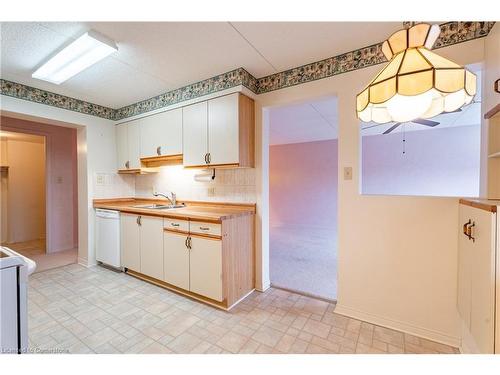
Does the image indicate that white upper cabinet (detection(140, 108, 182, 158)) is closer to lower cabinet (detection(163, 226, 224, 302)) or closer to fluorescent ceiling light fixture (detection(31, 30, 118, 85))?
fluorescent ceiling light fixture (detection(31, 30, 118, 85))

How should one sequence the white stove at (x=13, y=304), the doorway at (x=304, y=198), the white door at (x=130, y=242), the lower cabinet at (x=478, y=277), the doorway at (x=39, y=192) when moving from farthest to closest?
the doorway at (x=39, y=192), the doorway at (x=304, y=198), the white door at (x=130, y=242), the lower cabinet at (x=478, y=277), the white stove at (x=13, y=304)

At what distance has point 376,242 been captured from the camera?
1.81 m

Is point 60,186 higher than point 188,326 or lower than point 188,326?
higher

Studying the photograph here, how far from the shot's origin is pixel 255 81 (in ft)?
7.66

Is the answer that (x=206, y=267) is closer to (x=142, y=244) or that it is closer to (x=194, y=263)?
(x=194, y=263)

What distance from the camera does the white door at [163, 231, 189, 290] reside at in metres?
2.17

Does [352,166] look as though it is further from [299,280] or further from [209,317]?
[209,317]

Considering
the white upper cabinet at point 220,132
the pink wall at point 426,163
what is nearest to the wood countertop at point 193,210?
the white upper cabinet at point 220,132

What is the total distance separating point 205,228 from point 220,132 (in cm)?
99

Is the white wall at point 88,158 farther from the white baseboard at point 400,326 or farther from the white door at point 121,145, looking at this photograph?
the white baseboard at point 400,326

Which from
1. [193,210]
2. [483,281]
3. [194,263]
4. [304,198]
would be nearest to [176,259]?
[194,263]

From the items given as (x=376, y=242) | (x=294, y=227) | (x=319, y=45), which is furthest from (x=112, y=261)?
(x=294, y=227)

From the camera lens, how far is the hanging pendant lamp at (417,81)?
2.56ft

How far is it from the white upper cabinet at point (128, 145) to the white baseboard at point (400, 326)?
3057 millimetres
